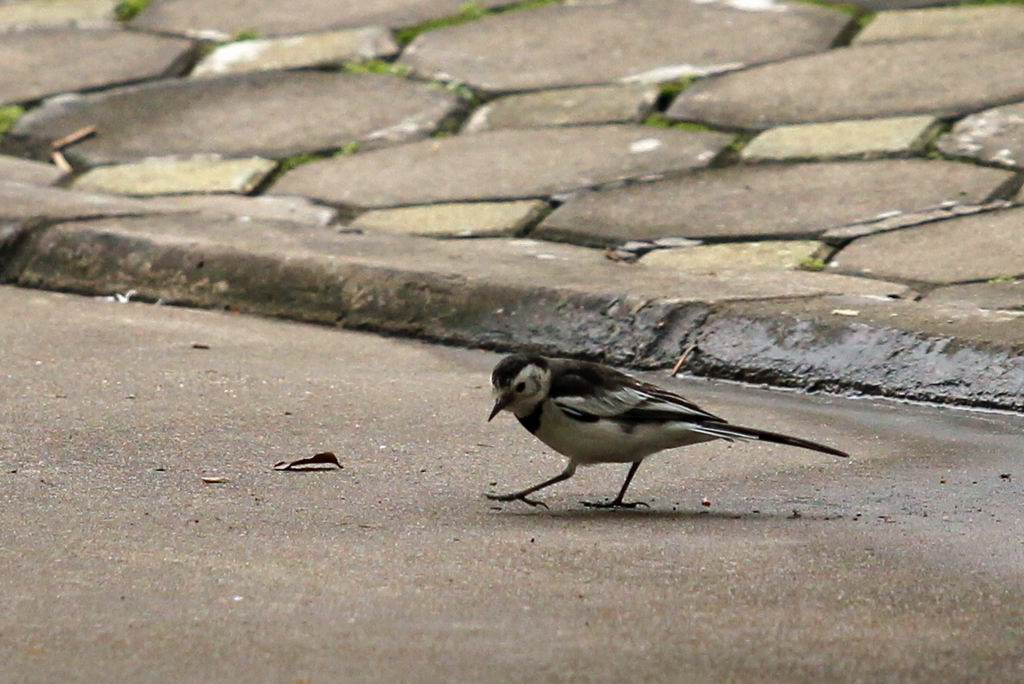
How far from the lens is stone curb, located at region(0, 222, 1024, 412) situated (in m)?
3.58

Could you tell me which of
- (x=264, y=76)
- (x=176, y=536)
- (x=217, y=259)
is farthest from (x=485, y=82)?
(x=176, y=536)

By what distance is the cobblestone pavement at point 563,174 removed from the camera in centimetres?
397

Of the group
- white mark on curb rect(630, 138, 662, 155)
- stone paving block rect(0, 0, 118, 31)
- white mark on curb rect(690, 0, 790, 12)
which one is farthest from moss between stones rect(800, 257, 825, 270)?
stone paving block rect(0, 0, 118, 31)

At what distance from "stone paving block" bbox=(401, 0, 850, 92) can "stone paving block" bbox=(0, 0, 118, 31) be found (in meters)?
1.64

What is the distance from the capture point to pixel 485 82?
20.7ft

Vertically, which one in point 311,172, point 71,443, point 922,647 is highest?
point 922,647

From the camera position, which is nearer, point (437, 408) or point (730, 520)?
point (730, 520)

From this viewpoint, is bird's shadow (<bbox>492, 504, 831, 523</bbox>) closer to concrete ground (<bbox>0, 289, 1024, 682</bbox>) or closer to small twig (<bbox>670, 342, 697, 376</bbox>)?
concrete ground (<bbox>0, 289, 1024, 682</bbox>)

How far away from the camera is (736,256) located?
454 cm

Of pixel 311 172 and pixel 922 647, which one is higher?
pixel 922 647

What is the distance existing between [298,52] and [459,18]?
2.20 ft

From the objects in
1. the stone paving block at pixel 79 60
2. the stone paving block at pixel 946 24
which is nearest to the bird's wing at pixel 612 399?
the stone paving block at pixel 946 24

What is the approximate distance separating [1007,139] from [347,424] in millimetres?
2479

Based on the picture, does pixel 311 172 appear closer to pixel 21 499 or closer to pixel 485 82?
pixel 485 82
